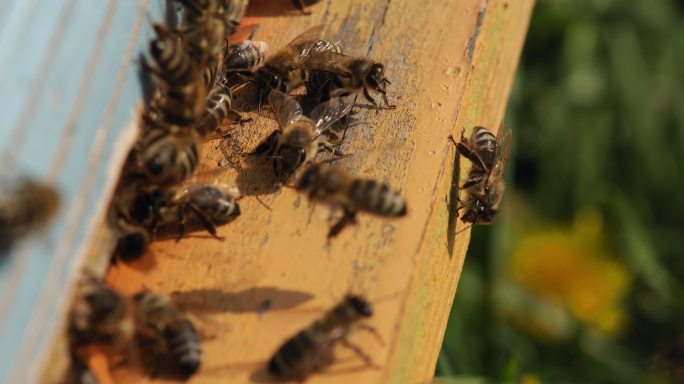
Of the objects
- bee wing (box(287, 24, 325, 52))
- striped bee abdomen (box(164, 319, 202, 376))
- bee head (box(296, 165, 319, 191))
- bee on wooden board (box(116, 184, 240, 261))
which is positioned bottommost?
striped bee abdomen (box(164, 319, 202, 376))

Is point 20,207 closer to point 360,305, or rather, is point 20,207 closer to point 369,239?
point 360,305

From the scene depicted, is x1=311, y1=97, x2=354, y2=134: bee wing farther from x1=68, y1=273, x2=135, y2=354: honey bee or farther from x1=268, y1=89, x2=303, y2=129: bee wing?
x1=68, y1=273, x2=135, y2=354: honey bee

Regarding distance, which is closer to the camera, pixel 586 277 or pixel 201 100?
pixel 201 100

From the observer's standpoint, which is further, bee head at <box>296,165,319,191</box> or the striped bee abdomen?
bee head at <box>296,165,319,191</box>

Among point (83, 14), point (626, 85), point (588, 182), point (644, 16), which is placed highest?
point (644, 16)

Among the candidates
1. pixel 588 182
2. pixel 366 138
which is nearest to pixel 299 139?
pixel 366 138

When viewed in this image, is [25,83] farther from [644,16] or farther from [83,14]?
[644,16]

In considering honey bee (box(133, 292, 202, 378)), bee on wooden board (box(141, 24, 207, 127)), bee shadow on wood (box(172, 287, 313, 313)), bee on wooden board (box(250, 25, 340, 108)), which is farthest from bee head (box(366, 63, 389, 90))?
honey bee (box(133, 292, 202, 378))
